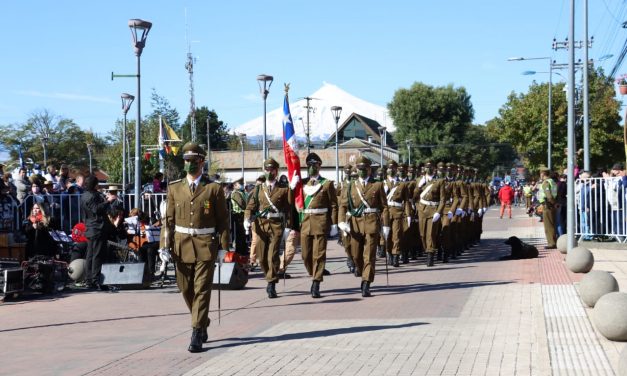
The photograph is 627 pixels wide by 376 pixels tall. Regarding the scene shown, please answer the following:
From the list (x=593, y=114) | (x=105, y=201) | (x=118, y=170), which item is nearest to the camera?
(x=105, y=201)

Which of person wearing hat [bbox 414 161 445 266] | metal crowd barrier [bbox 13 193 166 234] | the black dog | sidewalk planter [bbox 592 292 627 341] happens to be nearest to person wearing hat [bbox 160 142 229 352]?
sidewalk planter [bbox 592 292 627 341]

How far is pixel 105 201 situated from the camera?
15.6m

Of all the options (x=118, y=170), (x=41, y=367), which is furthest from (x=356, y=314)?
(x=118, y=170)

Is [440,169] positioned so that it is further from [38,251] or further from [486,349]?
[486,349]

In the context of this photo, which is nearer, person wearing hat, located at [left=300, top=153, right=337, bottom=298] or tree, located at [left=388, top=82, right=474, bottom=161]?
person wearing hat, located at [left=300, top=153, right=337, bottom=298]

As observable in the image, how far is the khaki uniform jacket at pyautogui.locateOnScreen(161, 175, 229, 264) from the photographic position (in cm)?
953

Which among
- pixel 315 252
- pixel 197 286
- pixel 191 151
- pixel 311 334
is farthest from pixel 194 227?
pixel 315 252

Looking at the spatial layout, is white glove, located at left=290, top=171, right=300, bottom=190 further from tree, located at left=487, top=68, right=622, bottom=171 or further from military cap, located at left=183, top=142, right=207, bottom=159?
tree, located at left=487, top=68, right=622, bottom=171

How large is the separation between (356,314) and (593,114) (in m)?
→ 46.3

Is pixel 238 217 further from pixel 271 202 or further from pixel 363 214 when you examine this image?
pixel 363 214

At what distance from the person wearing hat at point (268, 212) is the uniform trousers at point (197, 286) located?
14.0 ft

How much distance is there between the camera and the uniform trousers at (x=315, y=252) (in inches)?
533

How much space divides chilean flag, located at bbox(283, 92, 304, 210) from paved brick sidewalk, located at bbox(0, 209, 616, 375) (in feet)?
5.25

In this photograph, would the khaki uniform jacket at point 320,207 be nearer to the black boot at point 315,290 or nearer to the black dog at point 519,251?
the black boot at point 315,290
